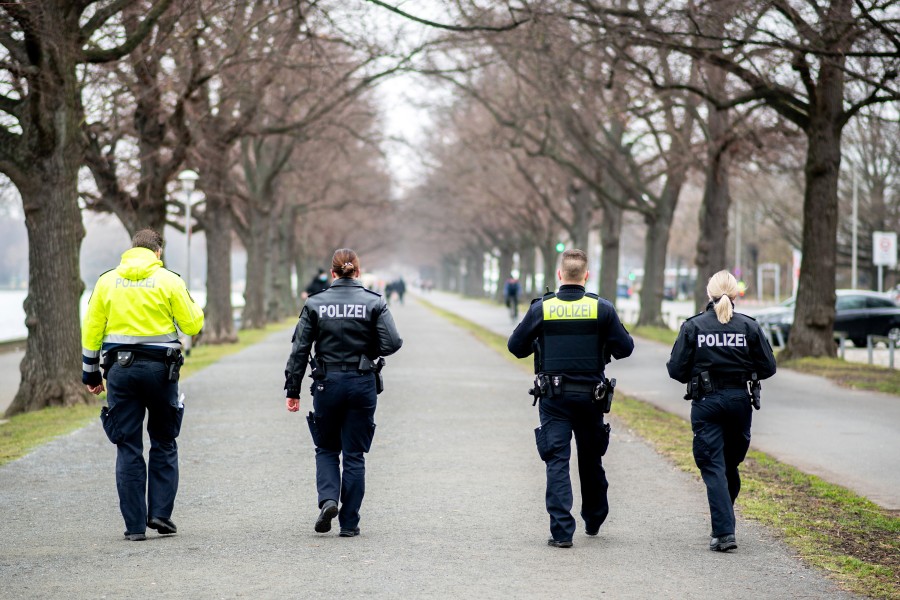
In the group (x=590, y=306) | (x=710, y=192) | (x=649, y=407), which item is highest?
(x=710, y=192)


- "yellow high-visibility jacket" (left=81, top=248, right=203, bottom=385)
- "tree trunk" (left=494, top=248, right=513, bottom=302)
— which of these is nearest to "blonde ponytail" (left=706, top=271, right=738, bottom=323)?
"yellow high-visibility jacket" (left=81, top=248, right=203, bottom=385)

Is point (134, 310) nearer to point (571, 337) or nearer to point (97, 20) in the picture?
point (571, 337)

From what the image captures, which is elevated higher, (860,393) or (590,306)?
(590,306)

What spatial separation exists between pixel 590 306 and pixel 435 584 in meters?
1.98

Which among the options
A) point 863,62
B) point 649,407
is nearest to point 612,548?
point 649,407

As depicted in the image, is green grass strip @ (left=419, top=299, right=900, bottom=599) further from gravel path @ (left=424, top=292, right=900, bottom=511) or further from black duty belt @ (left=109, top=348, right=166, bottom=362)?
black duty belt @ (left=109, top=348, right=166, bottom=362)

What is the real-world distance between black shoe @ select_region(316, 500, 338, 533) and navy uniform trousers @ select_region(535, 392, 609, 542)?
1.22m

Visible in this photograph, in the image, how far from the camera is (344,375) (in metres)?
7.30

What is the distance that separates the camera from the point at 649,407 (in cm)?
1580

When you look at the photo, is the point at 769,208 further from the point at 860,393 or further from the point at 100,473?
the point at 100,473

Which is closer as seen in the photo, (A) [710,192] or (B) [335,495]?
(B) [335,495]

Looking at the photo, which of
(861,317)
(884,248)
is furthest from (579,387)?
(884,248)

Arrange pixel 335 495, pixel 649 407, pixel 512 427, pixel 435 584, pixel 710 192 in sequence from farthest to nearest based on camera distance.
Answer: pixel 710 192, pixel 649 407, pixel 512 427, pixel 335 495, pixel 435 584

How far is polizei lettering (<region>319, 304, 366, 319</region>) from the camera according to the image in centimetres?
735
